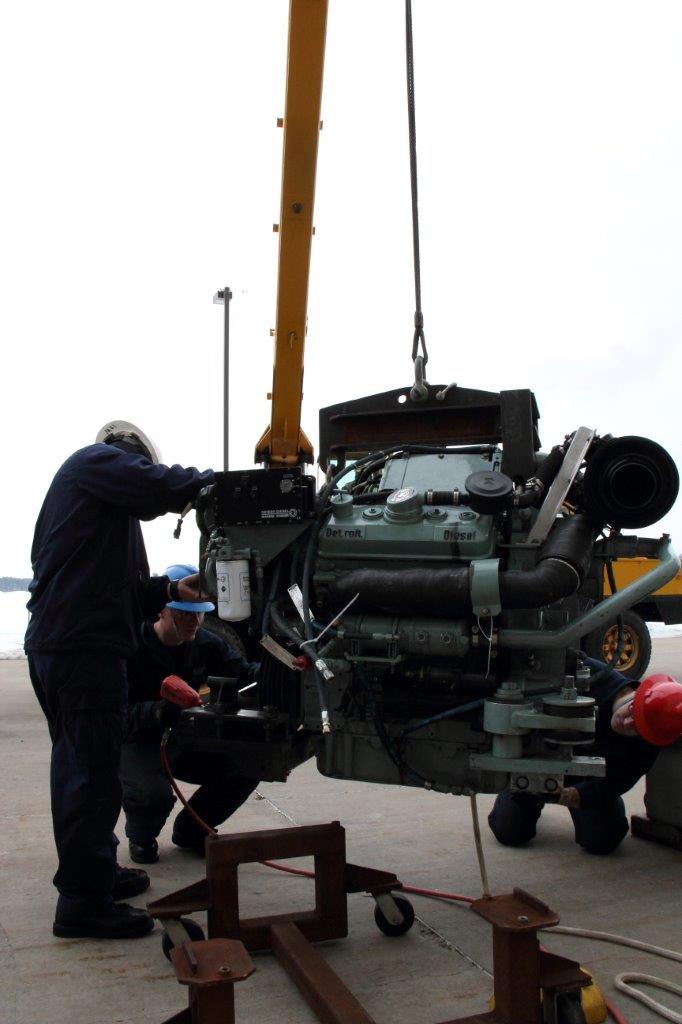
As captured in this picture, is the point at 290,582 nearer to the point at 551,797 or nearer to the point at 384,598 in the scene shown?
the point at 384,598

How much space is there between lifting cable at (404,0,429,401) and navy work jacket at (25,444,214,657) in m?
1.41

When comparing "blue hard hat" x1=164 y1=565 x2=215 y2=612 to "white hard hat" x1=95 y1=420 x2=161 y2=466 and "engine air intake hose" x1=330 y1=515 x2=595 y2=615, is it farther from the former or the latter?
"engine air intake hose" x1=330 y1=515 x2=595 y2=615

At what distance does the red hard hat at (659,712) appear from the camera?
9.46 ft

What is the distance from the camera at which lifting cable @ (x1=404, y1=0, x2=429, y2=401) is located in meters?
3.64

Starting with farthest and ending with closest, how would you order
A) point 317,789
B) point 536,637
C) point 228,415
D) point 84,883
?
point 228,415, point 317,789, point 84,883, point 536,637

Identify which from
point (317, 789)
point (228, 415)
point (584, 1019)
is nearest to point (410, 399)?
point (317, 789)

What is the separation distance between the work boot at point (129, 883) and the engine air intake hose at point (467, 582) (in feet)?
4.74

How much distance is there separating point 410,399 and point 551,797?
6.17ft

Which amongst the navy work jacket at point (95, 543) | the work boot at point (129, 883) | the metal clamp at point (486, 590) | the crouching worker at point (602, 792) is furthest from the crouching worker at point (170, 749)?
the metal clamp at point (486, 590)

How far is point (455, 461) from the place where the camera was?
315cm

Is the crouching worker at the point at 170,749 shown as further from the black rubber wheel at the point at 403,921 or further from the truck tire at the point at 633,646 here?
the truck tire at the point at 633,646

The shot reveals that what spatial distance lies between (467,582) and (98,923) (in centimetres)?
163

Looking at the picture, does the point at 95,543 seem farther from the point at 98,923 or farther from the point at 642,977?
the point at 642,977

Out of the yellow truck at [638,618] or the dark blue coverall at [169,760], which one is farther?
the yellow truck at [638,618]
